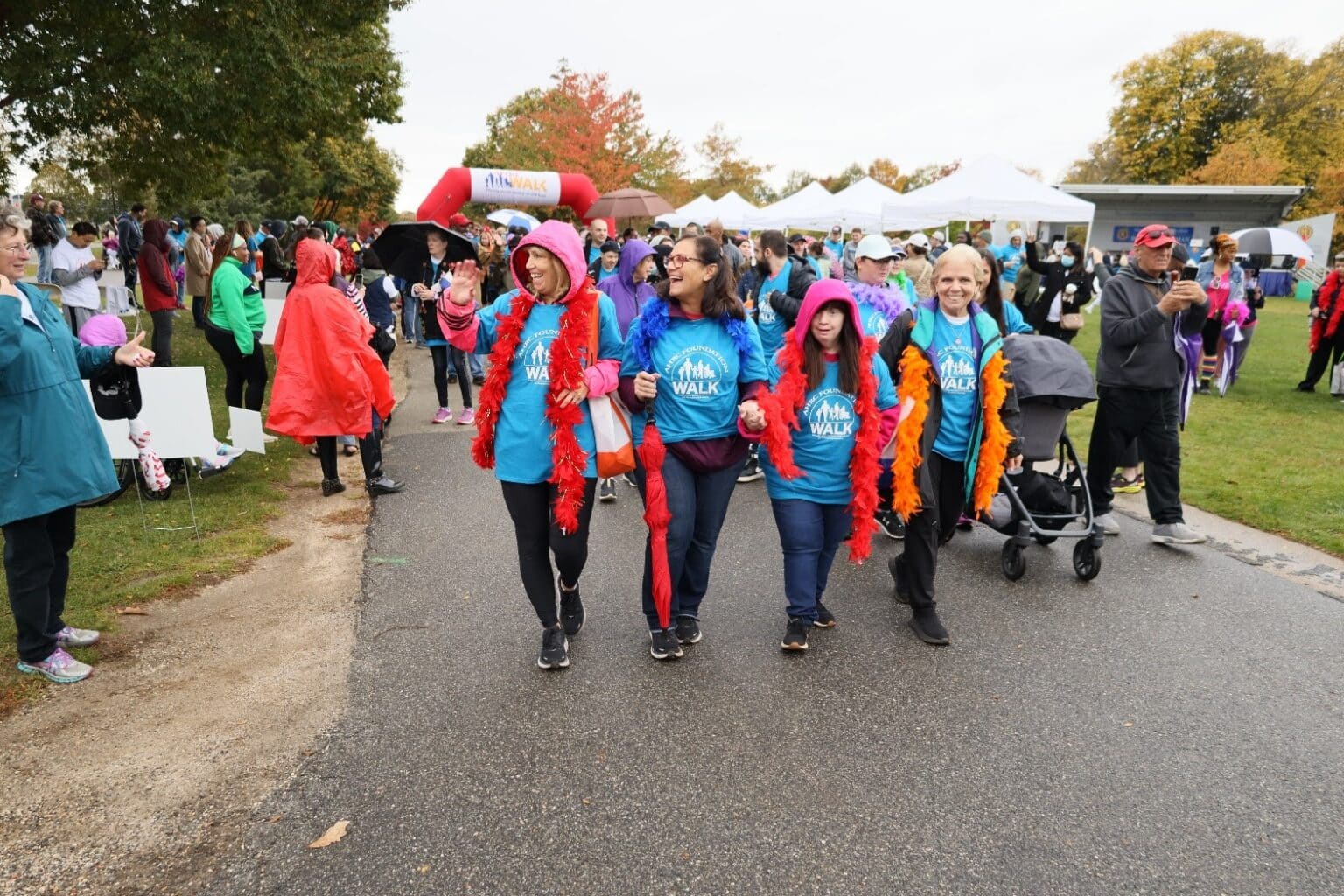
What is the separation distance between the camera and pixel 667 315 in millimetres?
3699

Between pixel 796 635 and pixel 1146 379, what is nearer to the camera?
pixel 796 635

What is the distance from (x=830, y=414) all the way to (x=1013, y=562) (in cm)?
196

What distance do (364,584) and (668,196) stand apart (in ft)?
156

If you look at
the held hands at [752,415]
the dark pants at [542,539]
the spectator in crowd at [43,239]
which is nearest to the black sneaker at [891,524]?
the held hands at [752,415]

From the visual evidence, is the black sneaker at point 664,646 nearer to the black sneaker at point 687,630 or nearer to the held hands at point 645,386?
the black sneaker at point 687,630

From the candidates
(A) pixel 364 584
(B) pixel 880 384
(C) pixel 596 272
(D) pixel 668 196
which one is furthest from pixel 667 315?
(D) pixel 668 196

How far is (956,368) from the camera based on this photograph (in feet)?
13.2

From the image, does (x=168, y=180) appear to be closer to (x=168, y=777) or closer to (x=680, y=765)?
(x=168, y=777)

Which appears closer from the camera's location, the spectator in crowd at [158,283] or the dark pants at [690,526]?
the dark pants at [690,526]

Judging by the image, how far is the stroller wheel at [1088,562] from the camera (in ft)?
16.1

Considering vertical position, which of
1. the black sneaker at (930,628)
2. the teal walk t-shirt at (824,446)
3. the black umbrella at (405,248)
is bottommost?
the black sneaker at (930,628)

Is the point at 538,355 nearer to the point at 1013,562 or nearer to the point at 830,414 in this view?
the point at 830,414

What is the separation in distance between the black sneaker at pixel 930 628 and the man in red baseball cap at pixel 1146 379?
7.01ft

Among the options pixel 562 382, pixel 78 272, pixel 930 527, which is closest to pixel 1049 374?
pixel 930 527
